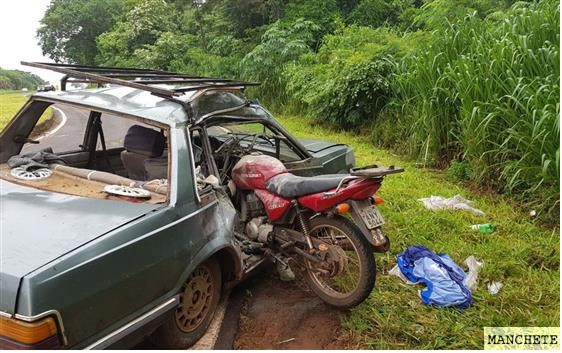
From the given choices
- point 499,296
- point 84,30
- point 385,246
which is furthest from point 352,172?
point 84,30

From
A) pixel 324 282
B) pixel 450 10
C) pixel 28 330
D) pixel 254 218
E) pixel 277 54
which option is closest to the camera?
pixel 28 330

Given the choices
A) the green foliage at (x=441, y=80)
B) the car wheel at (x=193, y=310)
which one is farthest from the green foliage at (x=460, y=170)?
the car wheel at (x=193, y=310)

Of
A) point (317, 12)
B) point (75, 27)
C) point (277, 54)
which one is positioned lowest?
point (277, 54)

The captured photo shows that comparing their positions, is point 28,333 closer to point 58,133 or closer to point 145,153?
point 145,153

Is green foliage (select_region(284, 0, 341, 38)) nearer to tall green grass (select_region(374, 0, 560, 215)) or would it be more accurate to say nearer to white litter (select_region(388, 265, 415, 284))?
tall green grass (select_region(374, 0, 560, 215))

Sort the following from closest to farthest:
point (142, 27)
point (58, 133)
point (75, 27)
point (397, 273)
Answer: point (397, 273), point (58, 133), point (142, 27), point (75, 27)

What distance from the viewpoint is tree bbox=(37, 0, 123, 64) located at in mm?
35562

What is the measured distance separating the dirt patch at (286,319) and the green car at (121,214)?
29cm

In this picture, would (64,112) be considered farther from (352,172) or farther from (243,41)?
(243,41)

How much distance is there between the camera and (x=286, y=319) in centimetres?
302

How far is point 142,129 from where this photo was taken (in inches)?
125

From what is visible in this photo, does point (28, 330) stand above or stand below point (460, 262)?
above

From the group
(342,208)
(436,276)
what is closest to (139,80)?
(342,208)

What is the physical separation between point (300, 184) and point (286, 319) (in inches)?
35.3
